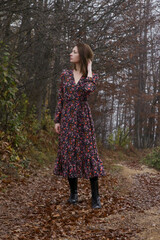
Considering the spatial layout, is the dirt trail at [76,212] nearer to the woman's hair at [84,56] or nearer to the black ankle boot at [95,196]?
the black ankle boot at [95,196]

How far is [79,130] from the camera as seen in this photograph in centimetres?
389

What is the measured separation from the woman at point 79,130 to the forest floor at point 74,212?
16.4 inches

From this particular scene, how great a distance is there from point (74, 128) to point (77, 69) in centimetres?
82

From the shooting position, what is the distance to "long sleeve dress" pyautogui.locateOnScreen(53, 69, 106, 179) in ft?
12.5

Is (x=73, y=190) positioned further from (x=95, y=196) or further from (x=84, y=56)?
(x=84, y=56)

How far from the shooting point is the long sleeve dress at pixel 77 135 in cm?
382

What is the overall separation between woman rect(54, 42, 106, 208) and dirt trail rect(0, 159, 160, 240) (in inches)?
16.8

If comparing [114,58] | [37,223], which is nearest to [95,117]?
[114,58]

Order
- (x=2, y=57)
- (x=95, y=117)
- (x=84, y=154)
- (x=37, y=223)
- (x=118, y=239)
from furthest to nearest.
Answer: (x=95, y=117)
(x=2, y=57)
(x=84, y=154)
(x=37, y=223)
(x=118, y=239)

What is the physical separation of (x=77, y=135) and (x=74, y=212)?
969 mm

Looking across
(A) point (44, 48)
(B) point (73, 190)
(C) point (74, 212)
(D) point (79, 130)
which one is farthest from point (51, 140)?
(C) point (74, 212)

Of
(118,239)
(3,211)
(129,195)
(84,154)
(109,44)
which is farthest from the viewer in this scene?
(109,44)

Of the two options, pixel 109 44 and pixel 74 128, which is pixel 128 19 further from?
pixel 74 128

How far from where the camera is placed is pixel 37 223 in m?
3.15
